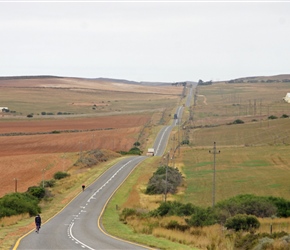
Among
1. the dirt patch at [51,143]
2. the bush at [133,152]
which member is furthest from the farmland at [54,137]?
the bush at [133,152]

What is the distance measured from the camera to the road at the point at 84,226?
27484 millimetres

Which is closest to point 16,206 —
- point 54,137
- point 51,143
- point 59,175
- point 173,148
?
point 59,175

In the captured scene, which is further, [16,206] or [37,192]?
[37,192]

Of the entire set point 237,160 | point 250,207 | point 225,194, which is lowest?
point 225,194

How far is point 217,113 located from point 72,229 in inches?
5692

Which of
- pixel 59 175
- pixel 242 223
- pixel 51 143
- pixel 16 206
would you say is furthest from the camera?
pixel 51 143

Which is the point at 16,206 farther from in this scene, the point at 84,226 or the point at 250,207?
the point at 250,207

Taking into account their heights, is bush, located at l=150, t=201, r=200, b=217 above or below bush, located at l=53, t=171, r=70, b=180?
above

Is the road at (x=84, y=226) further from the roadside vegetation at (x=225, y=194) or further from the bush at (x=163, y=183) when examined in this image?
the bush at (x=163, y=183)

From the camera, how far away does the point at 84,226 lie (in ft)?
123

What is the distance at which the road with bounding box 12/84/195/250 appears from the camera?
90.2 ft

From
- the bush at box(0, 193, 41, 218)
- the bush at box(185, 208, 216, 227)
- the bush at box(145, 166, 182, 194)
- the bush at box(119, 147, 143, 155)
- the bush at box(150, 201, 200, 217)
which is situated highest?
the bush at box(185, 208, 216, 227)

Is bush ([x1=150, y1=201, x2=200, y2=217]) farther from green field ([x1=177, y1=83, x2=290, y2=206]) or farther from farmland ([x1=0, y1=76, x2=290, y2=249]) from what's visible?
green field ([x1=177, y1=83, x2=290, y2=206])

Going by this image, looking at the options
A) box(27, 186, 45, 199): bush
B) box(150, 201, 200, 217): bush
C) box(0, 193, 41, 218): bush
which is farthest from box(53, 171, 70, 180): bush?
box(150, 201, 200, 217): bush
